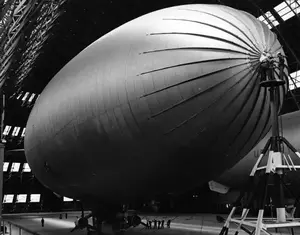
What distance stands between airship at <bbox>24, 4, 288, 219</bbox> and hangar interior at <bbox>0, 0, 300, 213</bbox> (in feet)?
37.1

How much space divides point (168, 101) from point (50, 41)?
1595 inches

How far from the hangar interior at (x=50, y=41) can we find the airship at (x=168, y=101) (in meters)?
11.3

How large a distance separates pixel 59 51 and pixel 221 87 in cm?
4379

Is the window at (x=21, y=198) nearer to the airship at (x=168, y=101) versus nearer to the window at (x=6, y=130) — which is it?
the window at (x=6, y=130)

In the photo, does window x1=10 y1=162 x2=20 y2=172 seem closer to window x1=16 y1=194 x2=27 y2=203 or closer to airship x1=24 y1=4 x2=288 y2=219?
window x1=16 y1=194 x2=27 y2=203

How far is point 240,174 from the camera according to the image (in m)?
24.9

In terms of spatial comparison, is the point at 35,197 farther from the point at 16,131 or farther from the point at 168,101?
the point at 168,101

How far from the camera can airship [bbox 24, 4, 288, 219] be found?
27.7ft

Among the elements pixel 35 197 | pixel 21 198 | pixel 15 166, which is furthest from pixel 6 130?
pixel 35 197

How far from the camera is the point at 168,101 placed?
28.6ft

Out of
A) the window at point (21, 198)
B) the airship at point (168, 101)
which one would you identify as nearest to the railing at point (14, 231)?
the airship at point (168, 101)

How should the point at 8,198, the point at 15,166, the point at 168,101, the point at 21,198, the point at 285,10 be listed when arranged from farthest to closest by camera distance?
the point at 15,166
the point at 21,198
the point at 8,198
the point at 285,10
the point at 168,101

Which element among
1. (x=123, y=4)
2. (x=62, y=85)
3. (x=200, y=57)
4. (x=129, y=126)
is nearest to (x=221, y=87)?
(x=200, y=57)

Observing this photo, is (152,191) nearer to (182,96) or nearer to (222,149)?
(222,149)
